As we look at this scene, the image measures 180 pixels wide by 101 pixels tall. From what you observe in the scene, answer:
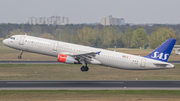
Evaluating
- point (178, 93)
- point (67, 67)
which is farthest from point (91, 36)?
point (178, 93)

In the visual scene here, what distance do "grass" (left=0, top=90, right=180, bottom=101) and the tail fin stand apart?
31.2 ft

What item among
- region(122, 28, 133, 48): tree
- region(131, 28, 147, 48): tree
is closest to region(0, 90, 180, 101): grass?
region(131, 28, 147, 48): tree

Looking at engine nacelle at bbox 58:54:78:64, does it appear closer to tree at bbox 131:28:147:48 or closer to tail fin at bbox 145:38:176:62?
tail fin at bbox 145:38:176:62

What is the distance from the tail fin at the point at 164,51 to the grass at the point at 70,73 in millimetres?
7635

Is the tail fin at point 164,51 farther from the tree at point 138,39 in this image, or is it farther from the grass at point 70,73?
the tree at point 138,39

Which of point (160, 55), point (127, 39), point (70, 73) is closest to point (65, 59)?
point (70, 73)

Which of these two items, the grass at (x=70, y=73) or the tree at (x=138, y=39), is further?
the tree at (x=138, y=39)

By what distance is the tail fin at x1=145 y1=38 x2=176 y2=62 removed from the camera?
50.2m

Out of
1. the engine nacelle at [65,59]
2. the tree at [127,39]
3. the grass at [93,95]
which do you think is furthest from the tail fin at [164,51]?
the tree at [127,39]

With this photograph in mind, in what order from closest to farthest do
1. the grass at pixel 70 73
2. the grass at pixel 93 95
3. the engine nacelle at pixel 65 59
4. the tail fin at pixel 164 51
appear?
the grass at pixel 93 95 < the tail fin at pixel 164 51 < the engine nacelle at pixel 65 59 < the grass at pixel 70 73

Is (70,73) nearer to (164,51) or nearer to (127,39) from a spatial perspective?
(164,51)

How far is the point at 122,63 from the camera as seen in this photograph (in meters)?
53.3

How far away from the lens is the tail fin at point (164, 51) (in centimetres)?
5019

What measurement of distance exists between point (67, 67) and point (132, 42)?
113m
